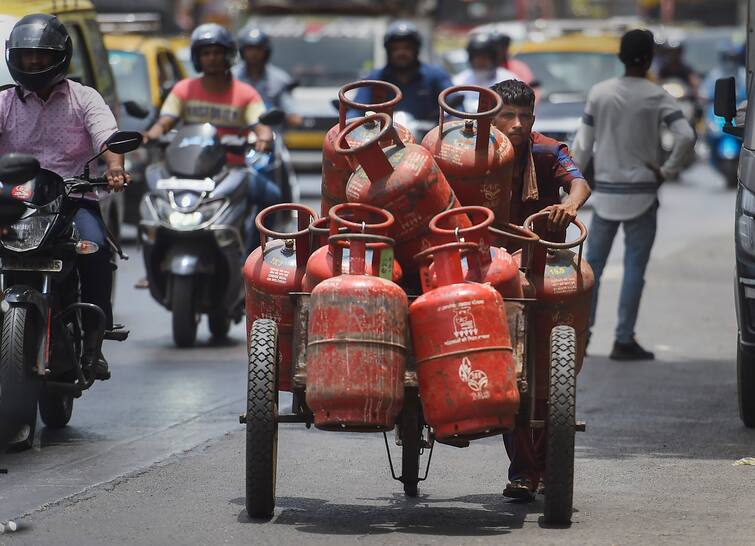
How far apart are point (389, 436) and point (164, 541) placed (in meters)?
2.62

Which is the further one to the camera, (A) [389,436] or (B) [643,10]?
(B) [643,10]

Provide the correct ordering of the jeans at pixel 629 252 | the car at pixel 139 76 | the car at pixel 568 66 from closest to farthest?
the jeans at pixel 629 252
the car at pixel 139 76
the car at pixel 568 66

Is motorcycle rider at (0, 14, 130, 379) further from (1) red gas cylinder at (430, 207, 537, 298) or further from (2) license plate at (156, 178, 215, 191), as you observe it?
(2) license plate at (156, 178, 215, 191)

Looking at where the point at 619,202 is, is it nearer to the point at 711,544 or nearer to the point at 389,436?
the point at 389,436

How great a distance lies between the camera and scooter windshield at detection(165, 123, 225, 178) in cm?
1143

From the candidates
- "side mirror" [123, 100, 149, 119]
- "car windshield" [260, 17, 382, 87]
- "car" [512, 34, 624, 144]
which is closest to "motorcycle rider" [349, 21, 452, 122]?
"side mirror" [123, 100, 149, 119]

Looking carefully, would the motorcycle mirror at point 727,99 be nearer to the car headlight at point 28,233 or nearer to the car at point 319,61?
the car headlight at point 28,233

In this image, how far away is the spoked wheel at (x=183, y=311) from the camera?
36.9ft

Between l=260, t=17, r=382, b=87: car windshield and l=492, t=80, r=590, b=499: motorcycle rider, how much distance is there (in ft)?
53.5

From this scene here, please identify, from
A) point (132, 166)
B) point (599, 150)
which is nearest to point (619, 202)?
point (599, 150)

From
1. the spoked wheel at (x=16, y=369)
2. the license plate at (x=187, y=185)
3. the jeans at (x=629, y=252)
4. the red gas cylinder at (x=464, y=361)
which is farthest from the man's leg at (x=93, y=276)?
the jeans at (x=629, y=252)

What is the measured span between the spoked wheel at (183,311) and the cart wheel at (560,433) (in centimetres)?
517

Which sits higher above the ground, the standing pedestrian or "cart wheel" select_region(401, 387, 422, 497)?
"cart wheel" select_region(401, 387, 422, 497)

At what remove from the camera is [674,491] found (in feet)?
23.4
